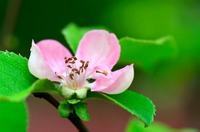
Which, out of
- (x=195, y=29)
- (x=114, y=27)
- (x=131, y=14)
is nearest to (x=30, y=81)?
(x=195, y=29)

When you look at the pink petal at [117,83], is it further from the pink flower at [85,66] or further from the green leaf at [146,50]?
the green leaf at [146,50]

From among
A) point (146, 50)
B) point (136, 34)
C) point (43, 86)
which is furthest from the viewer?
point (136, 34)

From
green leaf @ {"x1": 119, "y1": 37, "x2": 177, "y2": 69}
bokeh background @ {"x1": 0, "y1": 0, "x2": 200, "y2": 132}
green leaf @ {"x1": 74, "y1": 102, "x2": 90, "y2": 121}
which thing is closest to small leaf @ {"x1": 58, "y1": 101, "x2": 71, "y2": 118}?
green leaf @ {"x1": 74, "y1": 102, "x2": 90, "y2": 121}

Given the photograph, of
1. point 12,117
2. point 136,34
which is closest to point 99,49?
point 12,117

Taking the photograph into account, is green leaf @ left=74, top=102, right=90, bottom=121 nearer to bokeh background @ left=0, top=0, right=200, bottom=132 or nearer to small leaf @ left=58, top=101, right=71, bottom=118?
small leaf @ left=58, top=101, right=71, bottom=118

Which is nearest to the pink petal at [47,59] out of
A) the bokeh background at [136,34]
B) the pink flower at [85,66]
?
the pink flower at [85,66]

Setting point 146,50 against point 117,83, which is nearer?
point 117,83

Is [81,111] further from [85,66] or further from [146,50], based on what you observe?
[146,50]
